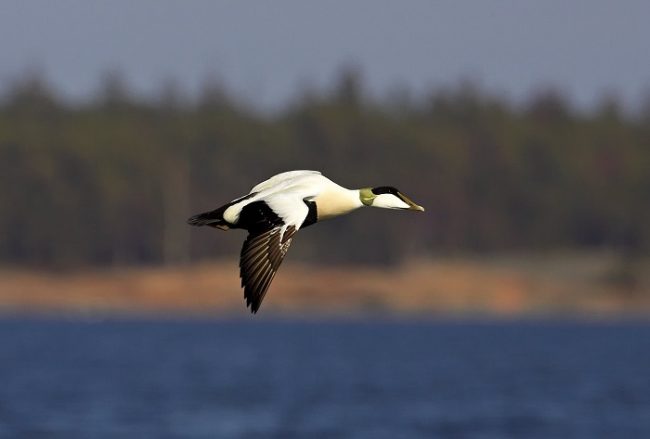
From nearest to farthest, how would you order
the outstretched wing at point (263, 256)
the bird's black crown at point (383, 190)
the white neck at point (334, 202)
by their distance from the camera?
the outstretched wing at point (263, 256) < the white neck at point (334, 202) < the bird's black crown at point (383, 190)

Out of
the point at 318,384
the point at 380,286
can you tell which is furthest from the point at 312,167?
the point at 318,384

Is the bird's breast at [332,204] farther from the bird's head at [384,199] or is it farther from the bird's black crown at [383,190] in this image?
the bird's black crown at [383,190]

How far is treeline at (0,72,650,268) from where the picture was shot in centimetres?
12044

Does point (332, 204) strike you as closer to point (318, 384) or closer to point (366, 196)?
point (366, 196)

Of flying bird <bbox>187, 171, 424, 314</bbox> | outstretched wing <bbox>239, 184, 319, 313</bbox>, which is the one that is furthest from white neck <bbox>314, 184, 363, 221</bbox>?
outstretched wing <bbox>239, 184, 319, 313</bbox>

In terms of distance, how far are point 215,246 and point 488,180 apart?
23282 mm

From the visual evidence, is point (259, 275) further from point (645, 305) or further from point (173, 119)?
point (173, 119)

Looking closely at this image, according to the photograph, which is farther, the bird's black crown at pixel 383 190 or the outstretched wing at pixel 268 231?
the bird's black crown at pixel 383 190

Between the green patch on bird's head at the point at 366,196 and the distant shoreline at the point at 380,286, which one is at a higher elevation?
the distant shoreline at the point at 380,286

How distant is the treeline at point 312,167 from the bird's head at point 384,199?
97.9 metres

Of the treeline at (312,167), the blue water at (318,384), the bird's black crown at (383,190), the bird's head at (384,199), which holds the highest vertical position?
the treeline at (312,167)

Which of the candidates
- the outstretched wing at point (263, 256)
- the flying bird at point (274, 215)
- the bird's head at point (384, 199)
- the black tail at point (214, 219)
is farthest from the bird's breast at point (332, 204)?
the black tail at point (214, 219)

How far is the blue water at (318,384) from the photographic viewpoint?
2079 inches

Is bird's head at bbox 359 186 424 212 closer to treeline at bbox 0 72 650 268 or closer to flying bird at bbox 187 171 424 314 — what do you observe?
flying bird at bbox 187 171 424 314
